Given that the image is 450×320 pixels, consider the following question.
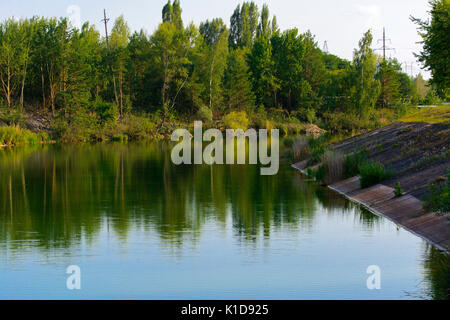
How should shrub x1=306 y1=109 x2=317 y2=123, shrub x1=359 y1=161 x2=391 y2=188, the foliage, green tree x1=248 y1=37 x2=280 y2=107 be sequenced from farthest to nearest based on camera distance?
green tree x1=248 y1=37 x2=280 y2=107
shrub x1=306 y1=109 x2=317 y2=123
the foliage
shrub x1=359 y1=161 x2=391 y2=188

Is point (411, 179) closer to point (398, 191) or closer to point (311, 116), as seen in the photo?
point (398, 191)

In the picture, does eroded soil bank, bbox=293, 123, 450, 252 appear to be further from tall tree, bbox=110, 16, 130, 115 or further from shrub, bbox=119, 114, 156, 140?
tall tree, bbox=110, 16, 130, 115

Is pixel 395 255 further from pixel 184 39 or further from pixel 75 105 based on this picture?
pixel 184 39

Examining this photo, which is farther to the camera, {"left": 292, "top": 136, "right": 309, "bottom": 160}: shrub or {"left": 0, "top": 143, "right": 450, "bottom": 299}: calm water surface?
{"left": 292, "top": 136, "right": 309, "bottom": 160}: shrub

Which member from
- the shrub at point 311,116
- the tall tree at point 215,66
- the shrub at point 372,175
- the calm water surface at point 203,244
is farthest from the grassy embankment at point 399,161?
the shrub at point 311,116

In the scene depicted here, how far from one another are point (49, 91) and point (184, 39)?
17562mm

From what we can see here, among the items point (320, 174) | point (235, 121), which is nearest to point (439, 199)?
point (320, 174)

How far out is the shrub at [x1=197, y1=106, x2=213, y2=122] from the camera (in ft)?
263

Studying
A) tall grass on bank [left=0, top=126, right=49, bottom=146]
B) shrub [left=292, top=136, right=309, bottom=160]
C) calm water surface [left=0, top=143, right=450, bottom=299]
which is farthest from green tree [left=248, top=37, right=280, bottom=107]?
calm water surface [left=0, top=143, right=450, bottom=299]

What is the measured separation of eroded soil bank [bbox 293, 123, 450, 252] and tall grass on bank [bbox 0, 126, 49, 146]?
101 feet

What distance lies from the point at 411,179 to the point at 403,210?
339 centimetres

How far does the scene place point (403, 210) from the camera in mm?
19891

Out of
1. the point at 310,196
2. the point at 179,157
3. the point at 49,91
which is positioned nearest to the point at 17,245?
the point at 310,196

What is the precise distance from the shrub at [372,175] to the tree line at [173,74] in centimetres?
4567
